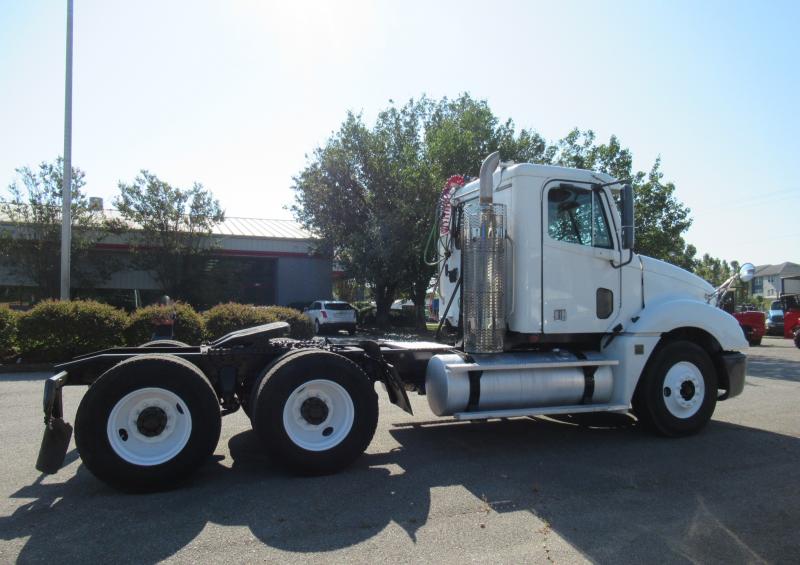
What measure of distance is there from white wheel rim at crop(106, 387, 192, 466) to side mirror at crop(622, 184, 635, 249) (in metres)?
5.00

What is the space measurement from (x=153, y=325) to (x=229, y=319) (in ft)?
6.46

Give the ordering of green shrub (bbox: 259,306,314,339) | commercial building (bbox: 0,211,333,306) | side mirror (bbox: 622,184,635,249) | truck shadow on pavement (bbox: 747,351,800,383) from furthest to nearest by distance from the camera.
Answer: commercial building (bbox: 0,211,333,306)
green shrub (bbox: 259,306,314,339)
truck shadow on pavement (bbox: 747,351,800,383)
side mirror (bbox: 622,184,635,249)

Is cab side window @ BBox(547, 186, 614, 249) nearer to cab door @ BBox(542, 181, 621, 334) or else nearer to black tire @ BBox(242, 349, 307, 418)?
cab door @ BBox(542, 181, 621, 334)

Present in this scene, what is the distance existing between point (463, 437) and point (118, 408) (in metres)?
3.91

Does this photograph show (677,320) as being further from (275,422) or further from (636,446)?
(275,422)

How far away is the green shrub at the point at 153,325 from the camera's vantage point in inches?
545

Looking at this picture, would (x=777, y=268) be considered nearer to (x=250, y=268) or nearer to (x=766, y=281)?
(x=766, y=281)

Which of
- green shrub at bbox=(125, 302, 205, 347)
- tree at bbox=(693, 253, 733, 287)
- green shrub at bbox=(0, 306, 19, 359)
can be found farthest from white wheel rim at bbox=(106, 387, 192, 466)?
tree at bbox=(693, 253, 733, 287)

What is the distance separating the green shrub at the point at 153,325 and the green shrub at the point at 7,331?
2.44 m

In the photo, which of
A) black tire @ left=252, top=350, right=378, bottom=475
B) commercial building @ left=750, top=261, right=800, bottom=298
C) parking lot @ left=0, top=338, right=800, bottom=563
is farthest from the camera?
commercial building @ left=750, top=261, right=800, bottom=298

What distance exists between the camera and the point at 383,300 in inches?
1181

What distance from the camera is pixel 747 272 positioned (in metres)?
7.57

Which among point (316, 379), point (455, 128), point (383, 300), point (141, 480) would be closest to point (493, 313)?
point (316, 379)

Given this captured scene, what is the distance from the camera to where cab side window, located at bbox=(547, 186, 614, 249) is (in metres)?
6.57
